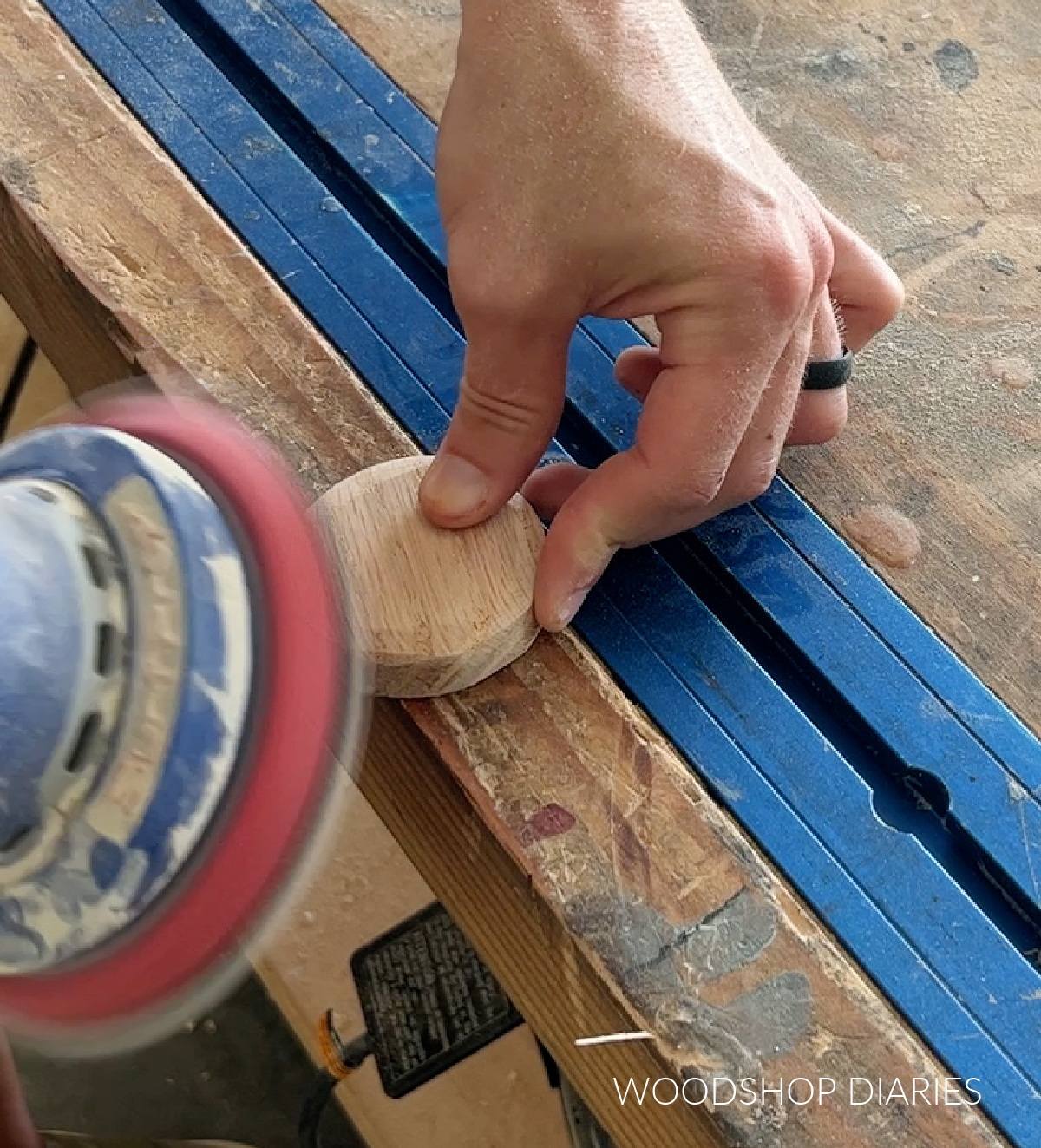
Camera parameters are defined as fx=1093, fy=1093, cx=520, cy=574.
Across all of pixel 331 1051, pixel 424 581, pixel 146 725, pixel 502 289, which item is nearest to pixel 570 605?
pixel 424 581

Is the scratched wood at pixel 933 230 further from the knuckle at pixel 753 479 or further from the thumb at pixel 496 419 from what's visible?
the thumb at pixel 496 419

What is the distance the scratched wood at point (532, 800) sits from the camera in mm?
608

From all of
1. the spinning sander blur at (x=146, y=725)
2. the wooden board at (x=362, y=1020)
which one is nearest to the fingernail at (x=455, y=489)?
the spinning sander blur at (x=146, y=725)

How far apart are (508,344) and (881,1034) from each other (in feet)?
1.47

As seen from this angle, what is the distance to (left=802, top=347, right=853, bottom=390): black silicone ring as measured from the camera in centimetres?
75

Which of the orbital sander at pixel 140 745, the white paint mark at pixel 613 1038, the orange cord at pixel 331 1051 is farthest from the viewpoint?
the orange cord at pixel 331 1051

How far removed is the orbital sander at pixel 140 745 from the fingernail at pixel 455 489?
24 centimetres

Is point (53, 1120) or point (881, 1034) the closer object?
point (881, 1034)

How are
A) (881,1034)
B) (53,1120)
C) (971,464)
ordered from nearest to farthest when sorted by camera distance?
(881,1034) < (971,464) < (53,1120)

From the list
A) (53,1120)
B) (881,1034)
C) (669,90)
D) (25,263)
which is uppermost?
(669,90)

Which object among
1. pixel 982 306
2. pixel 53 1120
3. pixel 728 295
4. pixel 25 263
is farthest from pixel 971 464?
pixel 53 1120

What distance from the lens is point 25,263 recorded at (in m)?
0.91

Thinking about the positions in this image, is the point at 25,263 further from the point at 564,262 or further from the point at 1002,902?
the point at 1002,902

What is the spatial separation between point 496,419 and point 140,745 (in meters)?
0.34
